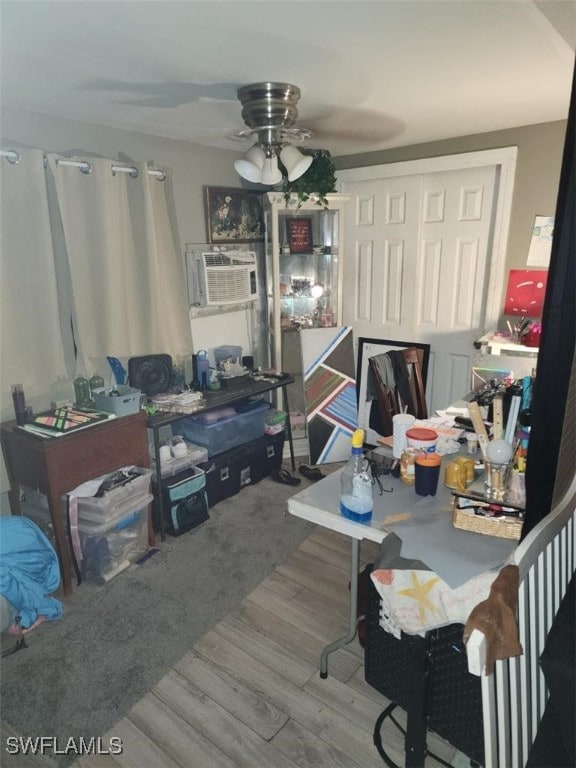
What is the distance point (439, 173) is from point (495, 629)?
3.27 meters

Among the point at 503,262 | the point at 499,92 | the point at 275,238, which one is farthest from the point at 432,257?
the point at 499,92

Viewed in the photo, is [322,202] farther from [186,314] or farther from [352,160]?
[186,314]

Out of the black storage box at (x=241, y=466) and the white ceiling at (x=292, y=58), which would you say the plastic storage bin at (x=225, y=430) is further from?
the white ceiling at (x=292, y=58)

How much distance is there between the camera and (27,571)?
82.4 inches

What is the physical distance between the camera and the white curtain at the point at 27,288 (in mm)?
2305

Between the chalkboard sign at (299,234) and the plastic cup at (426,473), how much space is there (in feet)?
7.74

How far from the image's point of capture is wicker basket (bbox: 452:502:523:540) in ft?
4.61

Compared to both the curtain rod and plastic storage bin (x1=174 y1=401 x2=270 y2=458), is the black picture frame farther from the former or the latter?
the curtain rod

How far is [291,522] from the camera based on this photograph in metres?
2.89

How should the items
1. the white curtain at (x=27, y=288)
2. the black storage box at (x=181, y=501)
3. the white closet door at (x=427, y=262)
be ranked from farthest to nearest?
the white closet door at (x=427, y=262) → the black storage box at (x=181, y=501) → the white curtain at (x=27, y=288)

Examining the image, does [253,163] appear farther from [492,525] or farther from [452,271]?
[492,525]

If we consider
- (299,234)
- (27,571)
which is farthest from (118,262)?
(27,571)

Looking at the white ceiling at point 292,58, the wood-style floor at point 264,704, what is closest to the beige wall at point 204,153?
the white ceiling at point 292,58

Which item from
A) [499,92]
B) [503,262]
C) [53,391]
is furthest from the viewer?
[503,262]
